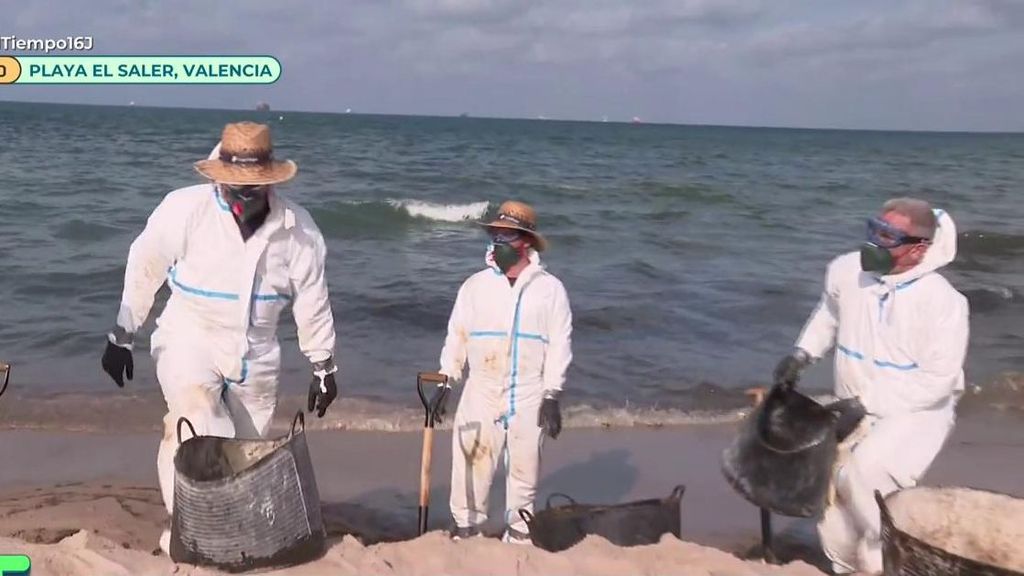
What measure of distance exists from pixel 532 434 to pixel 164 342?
1.81 metres

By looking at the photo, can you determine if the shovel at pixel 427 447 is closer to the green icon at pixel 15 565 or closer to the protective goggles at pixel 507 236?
the protective goggles at pixel 507 236

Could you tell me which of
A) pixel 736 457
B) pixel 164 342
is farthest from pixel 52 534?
pixel 736 457

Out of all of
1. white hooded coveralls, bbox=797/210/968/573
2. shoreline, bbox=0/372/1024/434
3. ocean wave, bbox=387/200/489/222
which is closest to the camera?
white hooded coveralls, bbox=797/210/968/573

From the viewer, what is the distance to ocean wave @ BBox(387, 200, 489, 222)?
20.2 metres

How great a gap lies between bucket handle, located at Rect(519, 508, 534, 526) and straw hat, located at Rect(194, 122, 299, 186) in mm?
1922

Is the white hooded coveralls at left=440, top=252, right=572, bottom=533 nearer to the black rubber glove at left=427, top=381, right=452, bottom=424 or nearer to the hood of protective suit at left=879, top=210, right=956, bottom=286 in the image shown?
the black rubber glove at left=427, top=381, right=452, bottom=424

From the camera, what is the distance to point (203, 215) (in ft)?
13.7

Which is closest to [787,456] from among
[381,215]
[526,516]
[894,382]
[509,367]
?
[894,382]

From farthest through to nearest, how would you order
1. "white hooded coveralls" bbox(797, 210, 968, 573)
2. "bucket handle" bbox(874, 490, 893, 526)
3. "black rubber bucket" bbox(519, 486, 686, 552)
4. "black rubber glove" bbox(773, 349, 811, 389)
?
"black rubber glove" bbox(773, 349, 811, 389), "black rubber bucket" bbox(519, 486, 686, 552), "white hooded coveralls" bbox(797, 210, 968, 573), "bucket handle" bbox(874, 490, 893, 526)

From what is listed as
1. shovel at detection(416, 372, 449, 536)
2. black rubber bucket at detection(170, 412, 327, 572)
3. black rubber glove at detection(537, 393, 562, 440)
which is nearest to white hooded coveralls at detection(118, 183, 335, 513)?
black rubber bucket at detection(170, 412, 327, 572)

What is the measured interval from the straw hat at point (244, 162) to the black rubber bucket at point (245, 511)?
1049 mm

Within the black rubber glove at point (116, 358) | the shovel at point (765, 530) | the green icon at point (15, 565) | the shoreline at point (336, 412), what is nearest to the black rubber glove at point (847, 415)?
the shovel at point (765, 530)

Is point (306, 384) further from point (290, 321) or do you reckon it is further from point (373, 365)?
point (290, 321)

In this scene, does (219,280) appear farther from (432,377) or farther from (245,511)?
(432,377)
